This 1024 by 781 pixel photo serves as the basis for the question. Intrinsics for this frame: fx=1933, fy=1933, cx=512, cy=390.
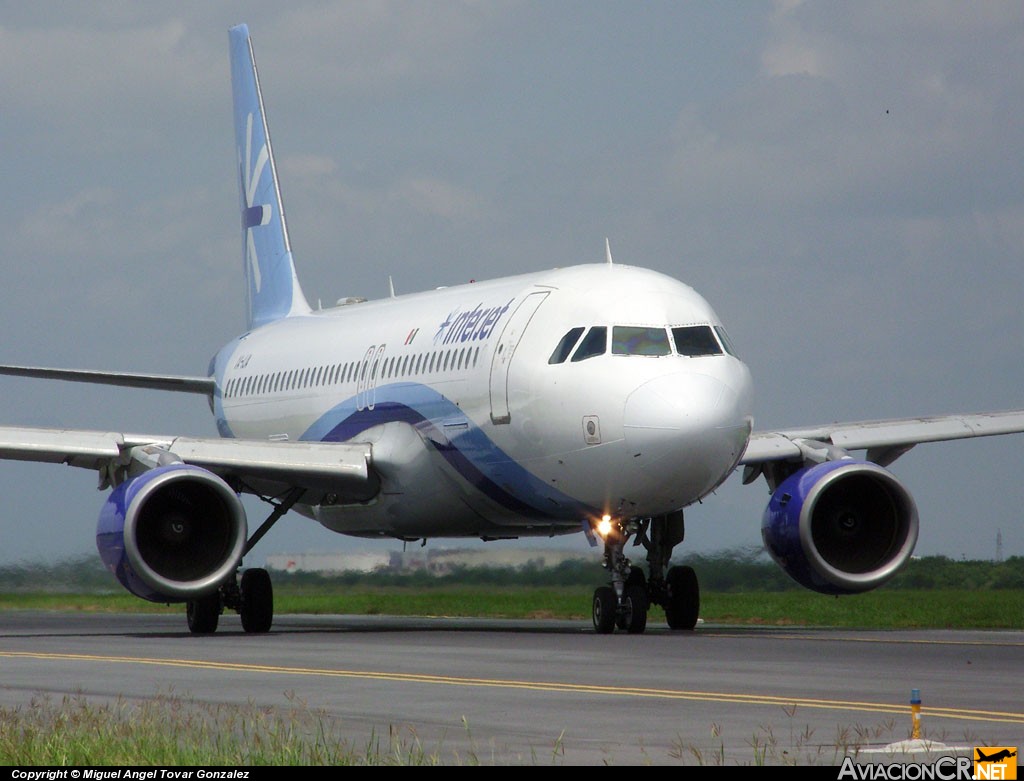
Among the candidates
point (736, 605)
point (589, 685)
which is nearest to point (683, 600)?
point (736, 605)

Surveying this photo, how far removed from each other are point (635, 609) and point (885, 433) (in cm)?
563

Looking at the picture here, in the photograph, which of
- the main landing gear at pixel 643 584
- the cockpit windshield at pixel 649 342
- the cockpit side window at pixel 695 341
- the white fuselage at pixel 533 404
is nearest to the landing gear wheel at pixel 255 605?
the white fuselage at pixel 533 404

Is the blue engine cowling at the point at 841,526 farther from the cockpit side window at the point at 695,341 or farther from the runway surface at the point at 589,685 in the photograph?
the cockpit side window at the point at 695,341

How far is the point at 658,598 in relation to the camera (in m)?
24.9

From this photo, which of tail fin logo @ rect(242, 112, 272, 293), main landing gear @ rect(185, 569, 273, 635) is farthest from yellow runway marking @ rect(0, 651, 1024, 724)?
tail fin logo @ rect(242, 112, 272, 293)

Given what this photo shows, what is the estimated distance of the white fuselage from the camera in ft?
70.1

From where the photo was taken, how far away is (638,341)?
22.0 metres

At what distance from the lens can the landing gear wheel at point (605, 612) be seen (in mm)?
22750

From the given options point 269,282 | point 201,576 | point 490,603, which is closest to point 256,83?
point 269,282

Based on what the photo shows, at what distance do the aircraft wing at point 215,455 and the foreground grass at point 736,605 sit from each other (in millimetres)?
6098

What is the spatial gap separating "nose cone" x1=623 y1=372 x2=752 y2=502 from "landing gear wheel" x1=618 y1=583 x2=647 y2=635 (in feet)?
5.53

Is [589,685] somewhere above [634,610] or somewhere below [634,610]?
below

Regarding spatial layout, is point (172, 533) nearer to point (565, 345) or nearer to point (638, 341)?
point (565, 345)

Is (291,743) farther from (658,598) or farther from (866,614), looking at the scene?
(866,614)
